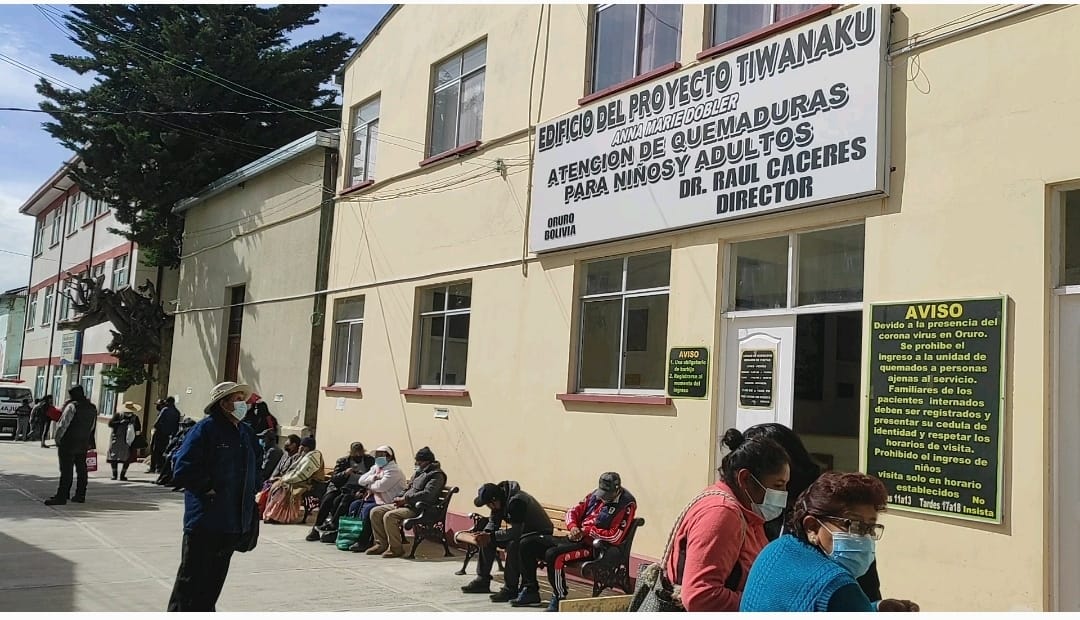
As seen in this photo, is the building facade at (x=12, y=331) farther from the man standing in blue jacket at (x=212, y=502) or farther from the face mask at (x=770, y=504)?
the face mask at (x=770, y=504)

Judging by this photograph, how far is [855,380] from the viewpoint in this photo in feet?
33.0

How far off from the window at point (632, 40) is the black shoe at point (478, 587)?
533 centimetres

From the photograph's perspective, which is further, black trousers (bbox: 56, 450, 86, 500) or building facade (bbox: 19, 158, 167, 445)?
building facade (bbox: 19, 158, 167, 445)

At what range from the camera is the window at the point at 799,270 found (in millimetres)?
7340

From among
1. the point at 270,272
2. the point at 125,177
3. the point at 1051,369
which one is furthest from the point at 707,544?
the point at 125,177

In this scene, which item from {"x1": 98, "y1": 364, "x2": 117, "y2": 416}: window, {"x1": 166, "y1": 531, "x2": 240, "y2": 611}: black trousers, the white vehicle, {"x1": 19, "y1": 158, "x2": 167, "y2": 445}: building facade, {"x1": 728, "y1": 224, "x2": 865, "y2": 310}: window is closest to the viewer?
{"x1": 166, "y1": 531, "x2": 240, "y2": 611}: black trousers

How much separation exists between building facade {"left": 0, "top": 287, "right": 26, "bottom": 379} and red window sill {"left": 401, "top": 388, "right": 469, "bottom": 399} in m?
36.2

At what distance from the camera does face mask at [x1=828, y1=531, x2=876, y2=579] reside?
292 centimetres

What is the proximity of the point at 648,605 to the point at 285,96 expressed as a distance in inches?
907

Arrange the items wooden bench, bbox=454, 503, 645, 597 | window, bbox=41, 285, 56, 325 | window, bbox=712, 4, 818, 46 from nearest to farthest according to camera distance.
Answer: wooden bench, bbox=454, 503, 645, 597 < window, bbox=712, 4, 818, 46 < window, bbox=41, 285, 56, 325

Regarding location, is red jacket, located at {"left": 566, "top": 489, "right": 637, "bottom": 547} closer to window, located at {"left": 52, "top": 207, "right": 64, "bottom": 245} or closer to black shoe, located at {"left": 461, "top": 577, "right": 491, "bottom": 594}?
black shoe, located at {"left": 461, "top": 577, "right": 491, "bottom": 594}

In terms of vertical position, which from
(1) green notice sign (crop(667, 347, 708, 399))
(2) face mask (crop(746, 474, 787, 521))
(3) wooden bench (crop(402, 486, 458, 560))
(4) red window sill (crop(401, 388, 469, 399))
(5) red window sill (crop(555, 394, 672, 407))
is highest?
(1) green notice sign (crop(667, 347, 708, 399))

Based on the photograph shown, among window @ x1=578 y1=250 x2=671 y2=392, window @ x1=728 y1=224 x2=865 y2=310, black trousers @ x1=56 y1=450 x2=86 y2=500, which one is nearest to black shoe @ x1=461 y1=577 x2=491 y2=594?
window @ x1=578 y1=250 x2=671 y2=392

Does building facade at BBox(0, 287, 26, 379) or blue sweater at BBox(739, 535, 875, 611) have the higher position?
building facade at BBox(0, 287, 26, 379)
